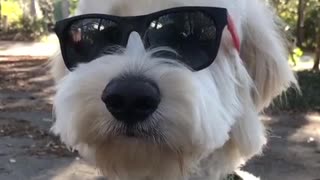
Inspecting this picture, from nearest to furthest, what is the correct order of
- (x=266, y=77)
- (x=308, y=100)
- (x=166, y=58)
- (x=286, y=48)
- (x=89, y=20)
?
(x=166, y=58), (x=89, y=20), (x=266, y=77), (x=286, y=48), (x=308, y=100)

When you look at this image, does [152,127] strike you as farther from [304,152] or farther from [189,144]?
[304,152]

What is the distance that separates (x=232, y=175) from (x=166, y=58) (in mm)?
728

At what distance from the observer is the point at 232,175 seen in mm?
2793

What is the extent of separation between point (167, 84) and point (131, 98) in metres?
0.12

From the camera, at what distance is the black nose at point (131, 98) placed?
2111 mm

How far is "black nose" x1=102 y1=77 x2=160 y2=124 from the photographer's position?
2.11 metres

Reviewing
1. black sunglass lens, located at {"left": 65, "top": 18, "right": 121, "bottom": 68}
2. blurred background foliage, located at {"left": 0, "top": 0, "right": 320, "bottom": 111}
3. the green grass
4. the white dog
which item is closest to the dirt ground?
the green grass

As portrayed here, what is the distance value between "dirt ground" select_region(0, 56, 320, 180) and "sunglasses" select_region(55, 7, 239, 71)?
178 centimetres

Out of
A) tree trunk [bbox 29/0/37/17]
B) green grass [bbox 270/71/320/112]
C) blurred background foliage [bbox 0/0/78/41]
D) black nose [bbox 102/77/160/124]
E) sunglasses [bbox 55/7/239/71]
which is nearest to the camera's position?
black nose [bbox 102/77/160/124]

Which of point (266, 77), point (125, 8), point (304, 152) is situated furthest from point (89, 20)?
point (304, 152)

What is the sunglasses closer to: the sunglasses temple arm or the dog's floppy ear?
the sunglasses temple arm

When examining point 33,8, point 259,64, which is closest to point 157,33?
point 259,64

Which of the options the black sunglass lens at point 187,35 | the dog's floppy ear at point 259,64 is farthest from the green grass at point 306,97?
the black sunglass lens at point 187,35

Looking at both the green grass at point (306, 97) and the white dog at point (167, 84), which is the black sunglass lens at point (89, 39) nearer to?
the white dog at point (167, 84)
